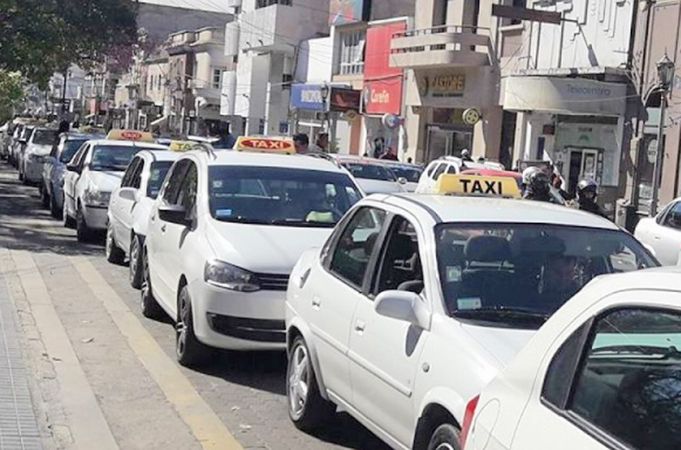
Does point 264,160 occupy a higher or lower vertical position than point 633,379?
higher

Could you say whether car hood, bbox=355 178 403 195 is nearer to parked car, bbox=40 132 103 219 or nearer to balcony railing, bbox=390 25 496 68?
parked car, bbox=40 132 103 219

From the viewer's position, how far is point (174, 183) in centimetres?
1032

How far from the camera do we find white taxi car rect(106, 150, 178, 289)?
11.9 m

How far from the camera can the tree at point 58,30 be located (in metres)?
25.3

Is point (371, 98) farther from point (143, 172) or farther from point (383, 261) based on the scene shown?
point (383, 261)

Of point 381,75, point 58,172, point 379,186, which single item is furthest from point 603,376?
point 381,75

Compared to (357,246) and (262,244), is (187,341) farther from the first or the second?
(357,246)

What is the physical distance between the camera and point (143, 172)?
1377 cm

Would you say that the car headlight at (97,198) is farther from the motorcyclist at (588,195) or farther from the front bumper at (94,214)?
the motorcyclist at (588,195)

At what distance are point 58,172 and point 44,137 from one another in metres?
12.0

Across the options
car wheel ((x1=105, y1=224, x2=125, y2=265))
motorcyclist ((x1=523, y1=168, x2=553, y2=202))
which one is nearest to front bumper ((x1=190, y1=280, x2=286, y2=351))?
motorcyclist ((x1=523, y1=168, x2=553, y2=202))

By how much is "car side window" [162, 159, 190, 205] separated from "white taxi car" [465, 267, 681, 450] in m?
6.83

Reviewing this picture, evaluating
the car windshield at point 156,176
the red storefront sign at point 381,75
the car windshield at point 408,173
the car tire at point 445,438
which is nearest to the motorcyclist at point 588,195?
the car windshield at point 156,176

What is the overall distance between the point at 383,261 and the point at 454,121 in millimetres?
31474
